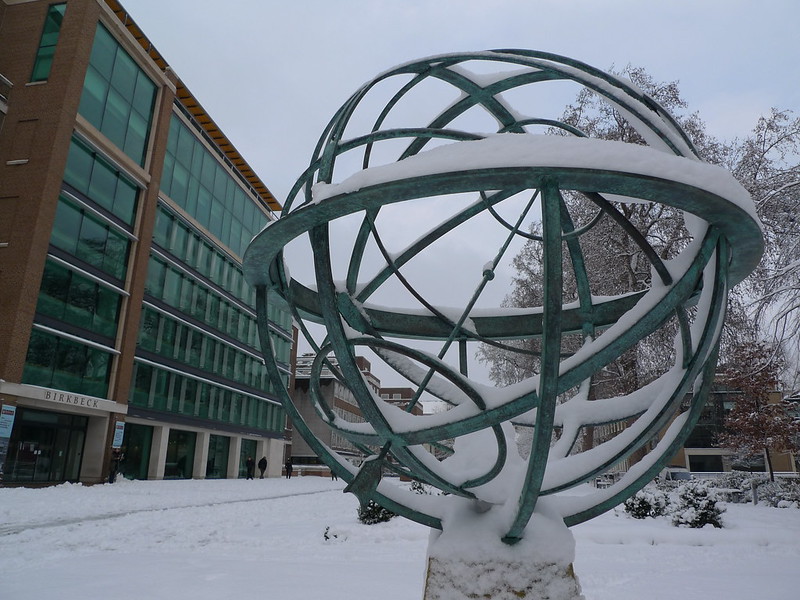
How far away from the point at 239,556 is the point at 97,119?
20.0 m

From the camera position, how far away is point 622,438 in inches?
123

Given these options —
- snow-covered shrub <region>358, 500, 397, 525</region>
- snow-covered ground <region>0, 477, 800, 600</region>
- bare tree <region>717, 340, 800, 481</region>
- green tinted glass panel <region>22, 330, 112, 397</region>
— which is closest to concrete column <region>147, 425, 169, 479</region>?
green tinted glass panel <region>22, 330, 112, 397</region>

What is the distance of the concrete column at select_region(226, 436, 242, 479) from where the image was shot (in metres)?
34.6

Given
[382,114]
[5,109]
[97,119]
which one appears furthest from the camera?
[97,119]

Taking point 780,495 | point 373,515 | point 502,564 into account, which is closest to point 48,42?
point 373,515

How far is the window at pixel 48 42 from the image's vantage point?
68.2 feet

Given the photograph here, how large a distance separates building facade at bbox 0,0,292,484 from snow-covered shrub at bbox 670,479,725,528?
18.5 m

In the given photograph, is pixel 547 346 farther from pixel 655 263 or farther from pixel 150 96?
pixel 150 96

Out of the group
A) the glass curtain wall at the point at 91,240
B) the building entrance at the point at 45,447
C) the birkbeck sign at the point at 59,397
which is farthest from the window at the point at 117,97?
the building entrance at the point at 45,447

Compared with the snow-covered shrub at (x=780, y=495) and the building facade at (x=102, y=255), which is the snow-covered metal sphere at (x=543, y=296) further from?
the building facade at (x=102, y=255)

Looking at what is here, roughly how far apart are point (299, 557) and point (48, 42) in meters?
22.2

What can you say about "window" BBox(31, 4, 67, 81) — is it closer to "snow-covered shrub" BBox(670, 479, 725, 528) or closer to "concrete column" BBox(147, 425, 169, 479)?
"concrete column" BBox(147, 425, 169, 479)

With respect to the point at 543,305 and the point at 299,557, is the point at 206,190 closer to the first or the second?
the point at 299,557

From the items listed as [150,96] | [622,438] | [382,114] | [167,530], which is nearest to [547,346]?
[622,438]
